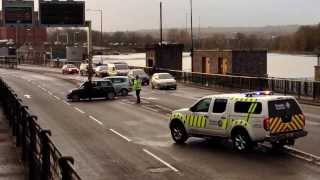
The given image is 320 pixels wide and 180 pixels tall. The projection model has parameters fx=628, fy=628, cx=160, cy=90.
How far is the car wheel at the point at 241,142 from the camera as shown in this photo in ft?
58.2

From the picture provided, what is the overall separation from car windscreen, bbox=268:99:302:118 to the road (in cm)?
114

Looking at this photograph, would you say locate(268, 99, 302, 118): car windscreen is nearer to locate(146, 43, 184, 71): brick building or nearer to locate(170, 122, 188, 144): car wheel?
locate(170, 122, 188, 144): car wheel

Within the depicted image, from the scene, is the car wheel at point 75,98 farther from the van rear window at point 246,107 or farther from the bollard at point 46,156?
the bollard at point 46,156

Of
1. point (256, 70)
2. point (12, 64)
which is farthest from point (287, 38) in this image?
point (256, 70)

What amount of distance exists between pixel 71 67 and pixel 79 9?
95.8 feet

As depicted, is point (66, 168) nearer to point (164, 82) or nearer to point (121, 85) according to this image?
point (121, 85)

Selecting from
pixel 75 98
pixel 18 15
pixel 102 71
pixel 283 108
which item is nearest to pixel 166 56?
pixel 102 71

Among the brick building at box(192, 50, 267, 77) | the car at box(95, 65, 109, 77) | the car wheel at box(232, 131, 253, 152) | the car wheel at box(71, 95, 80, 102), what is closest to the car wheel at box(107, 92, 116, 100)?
the car wheel at box(71, 95, 80, 102)

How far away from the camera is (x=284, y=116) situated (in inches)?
690

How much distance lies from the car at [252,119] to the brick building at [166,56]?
5422 centimetres

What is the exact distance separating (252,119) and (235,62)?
41648 mm

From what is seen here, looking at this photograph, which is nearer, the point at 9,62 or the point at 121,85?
the point at 121,85

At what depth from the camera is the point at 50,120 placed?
29.5 m

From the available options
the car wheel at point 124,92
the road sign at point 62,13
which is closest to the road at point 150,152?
the car wheel at point 124,92
